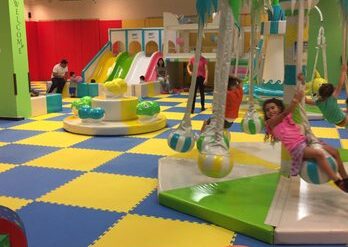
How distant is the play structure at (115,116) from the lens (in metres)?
6.59

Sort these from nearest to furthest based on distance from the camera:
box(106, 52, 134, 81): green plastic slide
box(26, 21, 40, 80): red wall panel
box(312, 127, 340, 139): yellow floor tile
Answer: box(312, 127, 340, 139): yellow floor tile < box(106, 52, 134, 81): green plastic slide < box(26, 21, 40, 80): red wall panel

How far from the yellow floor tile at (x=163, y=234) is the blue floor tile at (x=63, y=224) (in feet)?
0.39

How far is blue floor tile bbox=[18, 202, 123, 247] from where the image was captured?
2.99m

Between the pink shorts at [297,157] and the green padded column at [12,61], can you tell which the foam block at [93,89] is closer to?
the green padded column at [12,61]

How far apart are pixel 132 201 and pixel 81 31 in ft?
48.3

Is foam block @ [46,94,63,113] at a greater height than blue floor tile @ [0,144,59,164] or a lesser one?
greater

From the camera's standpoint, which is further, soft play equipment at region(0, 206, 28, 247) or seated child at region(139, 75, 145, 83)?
seated child at region(139, 75, 145, 83)

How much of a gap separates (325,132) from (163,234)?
445 cm

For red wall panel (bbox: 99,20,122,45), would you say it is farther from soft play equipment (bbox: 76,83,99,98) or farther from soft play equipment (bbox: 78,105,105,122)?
soft play equipment (bbox: 78,105,105,122)

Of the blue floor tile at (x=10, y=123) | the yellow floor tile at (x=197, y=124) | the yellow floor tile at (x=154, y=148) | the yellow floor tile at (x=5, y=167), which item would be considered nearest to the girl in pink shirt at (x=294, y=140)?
the yellow floor tile at (x=154, y=148)

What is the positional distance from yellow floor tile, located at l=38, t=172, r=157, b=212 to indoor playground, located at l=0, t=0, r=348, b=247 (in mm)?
18

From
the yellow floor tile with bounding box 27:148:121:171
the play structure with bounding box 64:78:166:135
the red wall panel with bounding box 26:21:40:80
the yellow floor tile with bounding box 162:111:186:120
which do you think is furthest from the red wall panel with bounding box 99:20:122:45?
the yellow floor tile with bounding box 27:148:121:171

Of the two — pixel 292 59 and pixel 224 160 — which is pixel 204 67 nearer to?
pixel 292 59

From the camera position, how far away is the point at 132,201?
3756mm
